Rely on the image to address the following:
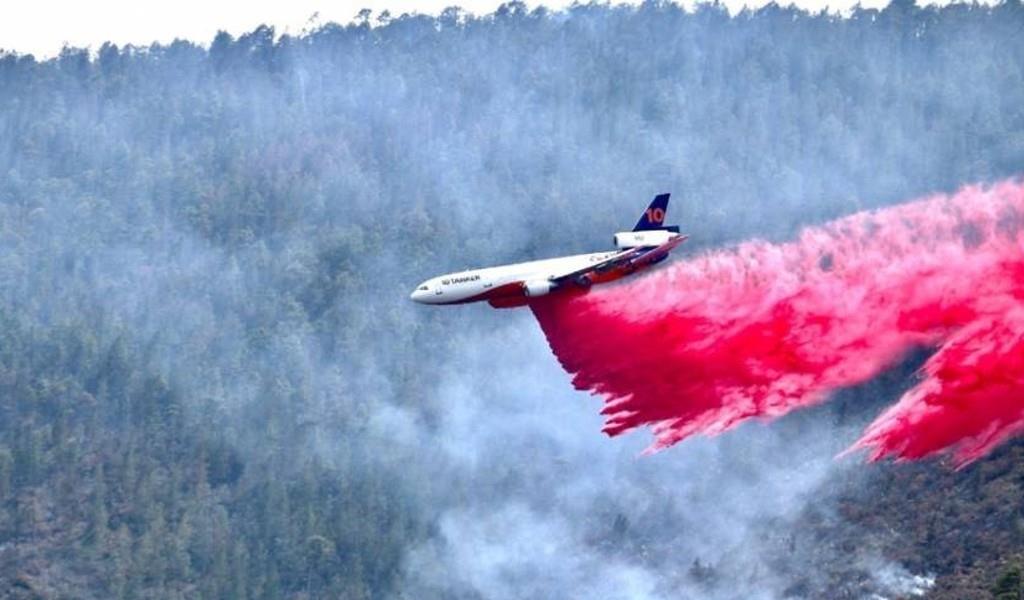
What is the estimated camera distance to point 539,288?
88.8 metres

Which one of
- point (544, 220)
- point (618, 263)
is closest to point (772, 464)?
point (618, 263)

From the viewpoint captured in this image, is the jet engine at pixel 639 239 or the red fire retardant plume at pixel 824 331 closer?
the red fire retardant plume at pixel 824 331

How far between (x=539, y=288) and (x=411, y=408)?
55500 mm

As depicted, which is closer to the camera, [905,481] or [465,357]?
[905,481]

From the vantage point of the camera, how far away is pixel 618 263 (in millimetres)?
88562

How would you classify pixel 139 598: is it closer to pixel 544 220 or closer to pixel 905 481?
pixel 905 481

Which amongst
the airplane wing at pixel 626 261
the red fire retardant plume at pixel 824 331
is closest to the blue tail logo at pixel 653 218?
the airplane wing at pixel 626 261

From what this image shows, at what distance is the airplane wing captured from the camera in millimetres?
88562

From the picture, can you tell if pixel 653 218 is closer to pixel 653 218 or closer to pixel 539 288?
pixel 653 218

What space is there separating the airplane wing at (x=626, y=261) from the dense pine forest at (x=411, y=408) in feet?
63.1

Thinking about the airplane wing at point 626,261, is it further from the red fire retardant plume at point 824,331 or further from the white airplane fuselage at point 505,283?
the red fire retardant plume at point 824,331

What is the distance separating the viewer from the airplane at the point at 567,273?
292 feet

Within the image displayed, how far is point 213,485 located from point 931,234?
57.8 meters

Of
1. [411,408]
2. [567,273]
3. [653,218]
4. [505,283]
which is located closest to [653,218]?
[653,218]
